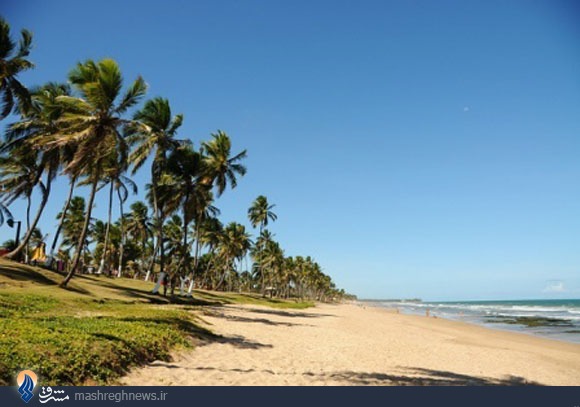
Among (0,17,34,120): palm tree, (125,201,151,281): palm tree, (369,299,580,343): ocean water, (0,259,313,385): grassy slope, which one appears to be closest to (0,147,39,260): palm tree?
(0,17,34,120): palm tree

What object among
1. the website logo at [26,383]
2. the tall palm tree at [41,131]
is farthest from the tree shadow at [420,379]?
the tall palm tree at [41,131]

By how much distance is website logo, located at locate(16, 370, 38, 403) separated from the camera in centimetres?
598

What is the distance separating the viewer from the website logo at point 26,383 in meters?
5.98

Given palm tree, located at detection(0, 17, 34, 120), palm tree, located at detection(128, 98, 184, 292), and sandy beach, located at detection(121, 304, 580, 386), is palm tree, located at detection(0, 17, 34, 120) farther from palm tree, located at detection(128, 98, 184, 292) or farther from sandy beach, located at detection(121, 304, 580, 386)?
sandy beach, located at detection(121, 304, 580, 386)

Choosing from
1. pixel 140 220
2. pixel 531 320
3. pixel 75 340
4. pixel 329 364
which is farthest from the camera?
pixel 140 220

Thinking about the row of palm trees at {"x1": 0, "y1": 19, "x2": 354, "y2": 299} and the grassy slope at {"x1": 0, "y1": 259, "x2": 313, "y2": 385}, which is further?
the row of palm trees at {"x1": 0, "y1": 19, "x2": 354, "y2": 299}

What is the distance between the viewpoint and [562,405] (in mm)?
7105

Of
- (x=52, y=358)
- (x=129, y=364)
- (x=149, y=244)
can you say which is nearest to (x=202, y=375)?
(x=129, y=364)

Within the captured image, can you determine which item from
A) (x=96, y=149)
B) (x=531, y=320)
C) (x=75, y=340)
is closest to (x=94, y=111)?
(x=96, y=149)

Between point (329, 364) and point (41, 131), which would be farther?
point (41, 131)

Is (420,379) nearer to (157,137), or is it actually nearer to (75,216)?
(157,137)

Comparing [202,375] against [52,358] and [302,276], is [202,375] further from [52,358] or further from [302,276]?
[302,276]

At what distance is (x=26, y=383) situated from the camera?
6254 millimetres

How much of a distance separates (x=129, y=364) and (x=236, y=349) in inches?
174
